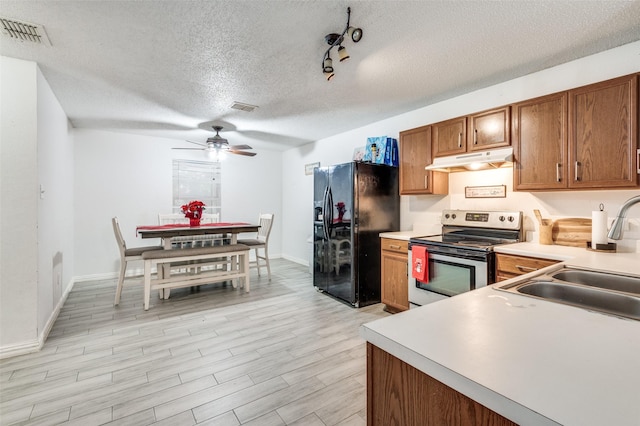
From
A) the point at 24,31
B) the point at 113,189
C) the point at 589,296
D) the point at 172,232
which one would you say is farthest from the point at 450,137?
the point at 113,189

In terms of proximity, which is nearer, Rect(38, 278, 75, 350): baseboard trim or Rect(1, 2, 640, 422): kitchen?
Rect(1, 2, 640, 422): kitchen

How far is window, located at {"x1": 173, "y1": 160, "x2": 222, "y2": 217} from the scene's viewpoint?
5305 mm

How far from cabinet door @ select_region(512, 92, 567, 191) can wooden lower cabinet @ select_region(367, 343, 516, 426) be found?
2290 mm

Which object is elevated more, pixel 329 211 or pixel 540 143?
pixel 540 143

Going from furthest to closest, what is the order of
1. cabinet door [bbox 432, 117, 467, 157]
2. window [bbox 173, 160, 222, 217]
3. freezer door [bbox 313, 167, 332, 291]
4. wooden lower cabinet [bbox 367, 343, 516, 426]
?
window [bbox 173, 160, 222, 217]
freezer door [bbox 313, 167, 332, 291]
cabinet door [bbox 432, 117, 467, 157]
wooden lower cabinet [bbox 367, 343, 516, 426]

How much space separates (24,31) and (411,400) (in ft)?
10.1

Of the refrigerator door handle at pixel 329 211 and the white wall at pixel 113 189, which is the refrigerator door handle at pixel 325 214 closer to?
the refrigerator door handle at pixel 329 211

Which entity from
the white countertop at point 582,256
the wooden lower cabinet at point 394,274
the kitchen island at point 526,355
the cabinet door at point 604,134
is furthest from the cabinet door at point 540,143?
the kitchen island at point 526,355

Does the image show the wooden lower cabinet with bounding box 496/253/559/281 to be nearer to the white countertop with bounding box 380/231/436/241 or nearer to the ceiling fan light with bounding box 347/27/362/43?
the white countertop with bounding box 380/231/436/241

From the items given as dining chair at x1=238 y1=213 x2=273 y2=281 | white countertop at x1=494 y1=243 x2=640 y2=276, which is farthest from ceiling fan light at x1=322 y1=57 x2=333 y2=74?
dining chair at x1=238 y1=213 x2=273 y2=281

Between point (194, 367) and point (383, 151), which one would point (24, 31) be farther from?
point (383, 151)

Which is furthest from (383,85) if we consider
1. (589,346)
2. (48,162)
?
(48,162)

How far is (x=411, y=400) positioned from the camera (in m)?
0.77

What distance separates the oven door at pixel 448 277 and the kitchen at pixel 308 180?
755mm
